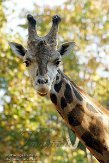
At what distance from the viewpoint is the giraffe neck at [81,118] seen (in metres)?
6.62

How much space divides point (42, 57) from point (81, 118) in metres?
1.03

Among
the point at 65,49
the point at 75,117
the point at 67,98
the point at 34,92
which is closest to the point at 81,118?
the point at 75,117

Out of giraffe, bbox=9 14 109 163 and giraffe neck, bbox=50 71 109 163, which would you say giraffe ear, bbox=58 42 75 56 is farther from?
giraffe neck, bbox=50 71 109 163

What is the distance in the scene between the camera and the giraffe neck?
6625mm

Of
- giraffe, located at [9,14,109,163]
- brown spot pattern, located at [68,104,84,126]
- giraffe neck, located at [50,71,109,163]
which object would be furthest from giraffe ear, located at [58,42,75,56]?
brown spot pattern, located at [68,104,84,126]

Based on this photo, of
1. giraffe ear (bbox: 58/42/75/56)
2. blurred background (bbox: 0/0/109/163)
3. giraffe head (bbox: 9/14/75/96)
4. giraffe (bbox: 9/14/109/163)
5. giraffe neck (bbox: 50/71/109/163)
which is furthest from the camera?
blurred background (bbox: 0/0/109/163)

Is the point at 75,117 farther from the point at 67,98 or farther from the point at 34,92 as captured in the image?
the point at 34,92

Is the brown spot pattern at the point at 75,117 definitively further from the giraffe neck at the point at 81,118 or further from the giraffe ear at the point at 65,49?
the giraffe ear at the point at 65,49

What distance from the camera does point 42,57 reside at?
20.6ft

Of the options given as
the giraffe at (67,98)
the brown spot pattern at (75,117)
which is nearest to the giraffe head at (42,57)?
the giraffe at (67,98)

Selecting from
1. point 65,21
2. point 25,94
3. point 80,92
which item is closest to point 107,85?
point 65,21

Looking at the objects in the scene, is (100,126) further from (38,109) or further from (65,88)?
(38,109)

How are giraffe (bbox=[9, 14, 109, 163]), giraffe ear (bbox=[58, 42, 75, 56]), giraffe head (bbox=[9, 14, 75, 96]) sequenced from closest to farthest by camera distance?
giraffe head (bbox=[9, 14, 75, 96]), giraffe (bbox=[9, 14, 109, 163]), giraffe ear (bbox=[58, 42, 75, 56])

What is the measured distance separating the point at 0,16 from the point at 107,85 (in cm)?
565
